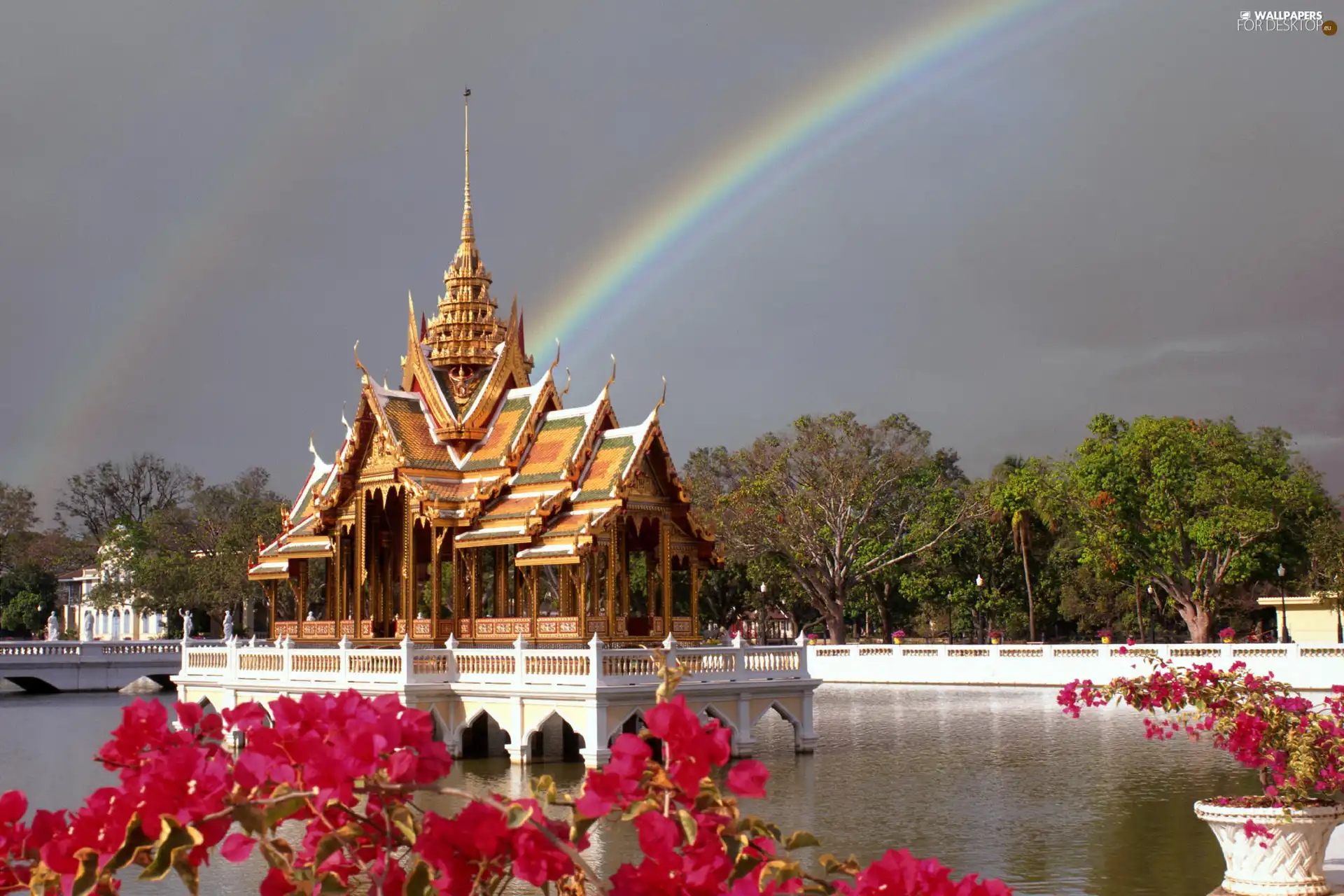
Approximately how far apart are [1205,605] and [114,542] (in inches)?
1928

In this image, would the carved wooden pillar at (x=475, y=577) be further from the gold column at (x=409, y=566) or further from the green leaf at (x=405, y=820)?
the green leaf at (x=405, y=820)

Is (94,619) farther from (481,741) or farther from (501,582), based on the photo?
(481,741)

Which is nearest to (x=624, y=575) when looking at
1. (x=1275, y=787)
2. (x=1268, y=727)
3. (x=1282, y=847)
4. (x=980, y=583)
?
(x=1275, y=787)

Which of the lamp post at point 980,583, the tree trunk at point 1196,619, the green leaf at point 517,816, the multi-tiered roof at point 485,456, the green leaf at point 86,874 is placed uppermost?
the multi-tiered roof at point 485,456

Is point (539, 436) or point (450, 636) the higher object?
point (539, 436)

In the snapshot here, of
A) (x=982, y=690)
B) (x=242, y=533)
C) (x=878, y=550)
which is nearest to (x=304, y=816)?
(x=982, y=690)

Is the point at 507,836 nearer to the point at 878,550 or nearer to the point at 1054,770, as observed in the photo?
the point at 1054,770

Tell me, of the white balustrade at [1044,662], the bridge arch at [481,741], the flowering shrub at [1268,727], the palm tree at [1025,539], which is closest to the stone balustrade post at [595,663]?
the bridge arch at [481,741]

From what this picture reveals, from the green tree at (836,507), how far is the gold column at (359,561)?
25.6m

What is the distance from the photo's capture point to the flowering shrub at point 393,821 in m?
3.25

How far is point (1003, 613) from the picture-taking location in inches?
2494

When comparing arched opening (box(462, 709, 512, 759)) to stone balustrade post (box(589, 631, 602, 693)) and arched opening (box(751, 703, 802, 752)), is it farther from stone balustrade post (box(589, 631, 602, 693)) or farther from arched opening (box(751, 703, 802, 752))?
arched opening (box(751, 703, 802, 752))

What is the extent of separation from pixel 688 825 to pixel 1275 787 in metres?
10.2

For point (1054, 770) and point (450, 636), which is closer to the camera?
point (1054, 770)
